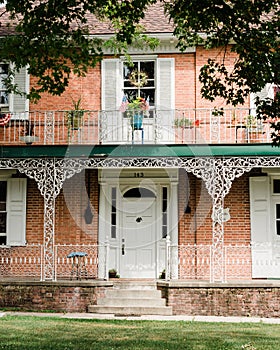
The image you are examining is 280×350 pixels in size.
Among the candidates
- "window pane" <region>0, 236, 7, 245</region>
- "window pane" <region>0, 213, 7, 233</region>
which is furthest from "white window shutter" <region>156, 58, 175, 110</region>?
"window pane" <region>0, 236, 7, 245</region>

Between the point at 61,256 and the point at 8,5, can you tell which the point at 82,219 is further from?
the point at 8,5

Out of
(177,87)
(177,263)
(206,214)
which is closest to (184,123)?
(177,87)

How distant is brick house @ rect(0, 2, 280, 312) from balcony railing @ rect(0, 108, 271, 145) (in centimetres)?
3

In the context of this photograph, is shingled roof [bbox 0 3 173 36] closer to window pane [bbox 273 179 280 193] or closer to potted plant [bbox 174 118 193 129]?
potted plant [bbox 174 118 193 129]

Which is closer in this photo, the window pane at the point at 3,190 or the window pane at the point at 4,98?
the window pane at the point at 3,190

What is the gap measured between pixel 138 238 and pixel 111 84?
429 centimetres

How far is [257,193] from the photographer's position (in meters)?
17.2

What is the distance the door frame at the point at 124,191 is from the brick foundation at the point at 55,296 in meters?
2.03

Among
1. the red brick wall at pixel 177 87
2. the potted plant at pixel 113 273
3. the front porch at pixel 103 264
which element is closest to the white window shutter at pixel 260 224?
the front porch at pixel 103 264

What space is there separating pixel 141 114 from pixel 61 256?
169 inches

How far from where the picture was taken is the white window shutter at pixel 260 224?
55.3 feet

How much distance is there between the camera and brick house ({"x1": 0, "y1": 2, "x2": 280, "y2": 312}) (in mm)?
16969


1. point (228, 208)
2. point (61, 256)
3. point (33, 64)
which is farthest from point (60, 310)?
point (33, 64)

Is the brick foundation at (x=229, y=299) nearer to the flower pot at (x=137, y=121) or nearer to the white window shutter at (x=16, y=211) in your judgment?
the flower pot at (x=137, y=121)
